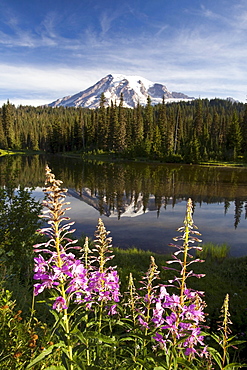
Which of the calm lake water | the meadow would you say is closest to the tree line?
the calm lake water

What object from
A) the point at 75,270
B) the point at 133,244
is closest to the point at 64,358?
the point at 75,270

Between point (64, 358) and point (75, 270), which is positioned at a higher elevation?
point (75, 270)

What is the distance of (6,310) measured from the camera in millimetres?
3787

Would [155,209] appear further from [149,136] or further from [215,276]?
[149,136]

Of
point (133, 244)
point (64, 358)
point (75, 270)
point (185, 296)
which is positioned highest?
point (75, 270)

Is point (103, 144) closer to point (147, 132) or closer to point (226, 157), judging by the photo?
point (147, 132)

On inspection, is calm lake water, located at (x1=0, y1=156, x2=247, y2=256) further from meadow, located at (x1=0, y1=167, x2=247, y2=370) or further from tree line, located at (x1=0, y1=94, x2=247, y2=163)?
tree line, located at (x1=0, y1=94, x2=247, y2=163)

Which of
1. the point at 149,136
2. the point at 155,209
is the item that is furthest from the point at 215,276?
the point at 149,136

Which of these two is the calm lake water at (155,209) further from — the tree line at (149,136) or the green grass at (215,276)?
the tree line at (149,136)

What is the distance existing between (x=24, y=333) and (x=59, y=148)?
365 ft

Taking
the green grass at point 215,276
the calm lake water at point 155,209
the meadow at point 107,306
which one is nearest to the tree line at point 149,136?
Result: the calm lake water at point 155,209

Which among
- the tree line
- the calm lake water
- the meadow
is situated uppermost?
the tree line

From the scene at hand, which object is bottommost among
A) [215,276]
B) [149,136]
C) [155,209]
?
[155,209]

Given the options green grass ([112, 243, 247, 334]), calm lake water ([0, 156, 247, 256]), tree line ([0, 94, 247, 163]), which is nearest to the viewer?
green grass ([112, 243, 247, 334])
